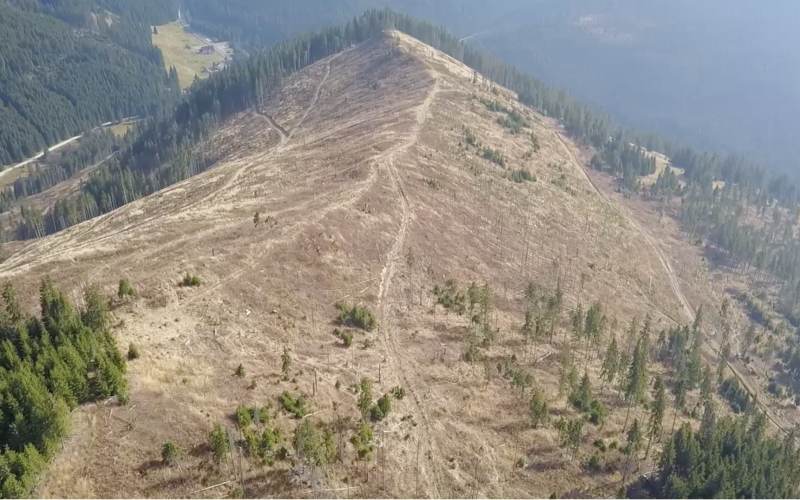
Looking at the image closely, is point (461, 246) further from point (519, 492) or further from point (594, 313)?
point (519, 492)

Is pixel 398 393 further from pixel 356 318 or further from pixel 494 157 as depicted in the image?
pixel 494 157

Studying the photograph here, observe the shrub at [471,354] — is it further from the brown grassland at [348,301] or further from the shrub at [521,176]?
the shrub at [521,176]

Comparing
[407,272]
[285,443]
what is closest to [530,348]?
[407,272]

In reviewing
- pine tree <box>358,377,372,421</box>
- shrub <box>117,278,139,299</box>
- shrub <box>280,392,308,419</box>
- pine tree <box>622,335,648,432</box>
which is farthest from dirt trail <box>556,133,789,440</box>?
shrub <box>117,278,139,299</box>

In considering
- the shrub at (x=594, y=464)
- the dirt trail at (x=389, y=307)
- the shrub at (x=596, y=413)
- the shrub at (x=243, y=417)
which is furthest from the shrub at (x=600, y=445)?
the shrub at (x=243, y=417)

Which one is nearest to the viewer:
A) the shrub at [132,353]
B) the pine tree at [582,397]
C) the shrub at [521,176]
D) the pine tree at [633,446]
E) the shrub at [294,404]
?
the shrub at [132,353]

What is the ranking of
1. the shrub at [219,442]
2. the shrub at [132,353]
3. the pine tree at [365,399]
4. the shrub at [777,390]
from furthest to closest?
the shrub at [777,390] < the pine tree at [365,399] < the shrub at [132,353] < the shrub at [219,442]
